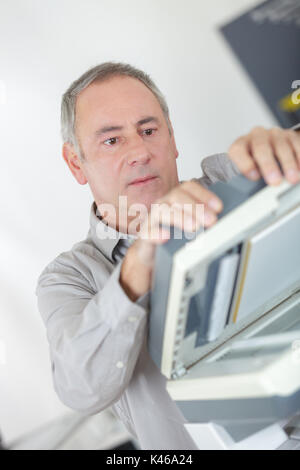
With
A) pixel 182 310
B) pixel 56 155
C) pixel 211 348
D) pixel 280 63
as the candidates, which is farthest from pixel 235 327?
pixel 280 63

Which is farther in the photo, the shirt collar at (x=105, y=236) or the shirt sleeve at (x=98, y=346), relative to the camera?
the shirt collar at (x=105, y=236)

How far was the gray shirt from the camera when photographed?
3.07ft

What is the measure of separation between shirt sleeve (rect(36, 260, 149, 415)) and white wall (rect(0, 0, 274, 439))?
1.34 metres

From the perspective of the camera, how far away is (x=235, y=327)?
958 mm

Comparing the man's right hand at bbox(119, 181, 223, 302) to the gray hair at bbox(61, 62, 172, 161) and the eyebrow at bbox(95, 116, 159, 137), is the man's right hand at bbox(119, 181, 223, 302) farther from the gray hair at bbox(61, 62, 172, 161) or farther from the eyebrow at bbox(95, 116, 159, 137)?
the gray hair at bbox(61, 62, 172, 161)

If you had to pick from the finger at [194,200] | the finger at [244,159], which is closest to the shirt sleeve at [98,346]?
the finger at [194,200]

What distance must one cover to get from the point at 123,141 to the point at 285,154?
0.65 metres

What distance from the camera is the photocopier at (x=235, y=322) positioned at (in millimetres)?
737

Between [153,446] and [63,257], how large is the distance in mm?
600

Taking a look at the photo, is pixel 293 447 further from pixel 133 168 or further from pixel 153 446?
pixel 133 168

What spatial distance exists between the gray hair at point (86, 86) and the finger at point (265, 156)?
66 cm

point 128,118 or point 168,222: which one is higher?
point 128,118

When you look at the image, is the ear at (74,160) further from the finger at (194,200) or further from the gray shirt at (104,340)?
the finger at (194,200)

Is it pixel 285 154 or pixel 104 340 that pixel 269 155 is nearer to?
pixel 285 154
